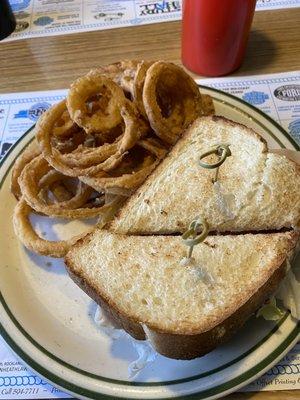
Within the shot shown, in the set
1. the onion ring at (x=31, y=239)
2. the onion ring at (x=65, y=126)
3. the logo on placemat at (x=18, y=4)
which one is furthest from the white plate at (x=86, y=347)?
the logo on placemat at (x=18, y=4)

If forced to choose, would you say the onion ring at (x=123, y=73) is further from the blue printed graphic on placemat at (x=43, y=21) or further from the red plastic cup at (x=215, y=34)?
the blue printed graphic on placemat at (x=43, y=21)

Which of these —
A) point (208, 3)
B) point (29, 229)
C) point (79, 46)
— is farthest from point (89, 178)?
point (79, 46)

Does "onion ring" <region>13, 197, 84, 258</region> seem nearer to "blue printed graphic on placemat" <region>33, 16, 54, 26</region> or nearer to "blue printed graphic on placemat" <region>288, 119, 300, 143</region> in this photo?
"blue printed graphic on placemat" <region>288, 119, 300, 143</region>

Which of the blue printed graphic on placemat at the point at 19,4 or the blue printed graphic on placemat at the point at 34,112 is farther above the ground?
the blue printed graphic on placemat at the point at 19,4

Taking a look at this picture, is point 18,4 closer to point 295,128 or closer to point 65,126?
point 65,126

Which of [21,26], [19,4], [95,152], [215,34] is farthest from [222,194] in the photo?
[19,4]

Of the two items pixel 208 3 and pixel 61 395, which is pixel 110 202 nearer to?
pixel 61 395
